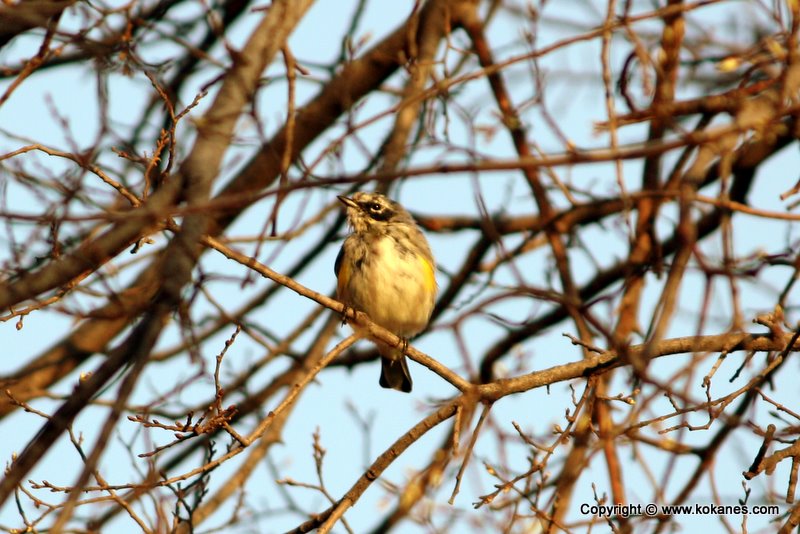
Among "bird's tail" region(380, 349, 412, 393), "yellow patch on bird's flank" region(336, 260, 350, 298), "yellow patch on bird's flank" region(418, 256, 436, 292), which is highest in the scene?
"yellow patch on bird's flank" region(418, 256, 436, 292)

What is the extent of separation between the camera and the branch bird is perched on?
8055 millimetres

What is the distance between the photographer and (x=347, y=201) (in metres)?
8.16

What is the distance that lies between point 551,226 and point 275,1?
133 inches

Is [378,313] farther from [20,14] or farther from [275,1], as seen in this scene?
[20,14]

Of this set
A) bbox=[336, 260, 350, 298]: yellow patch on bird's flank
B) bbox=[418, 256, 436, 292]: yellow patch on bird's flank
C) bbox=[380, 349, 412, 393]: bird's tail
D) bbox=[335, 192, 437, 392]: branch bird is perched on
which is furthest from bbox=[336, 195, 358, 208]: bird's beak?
bbox=[380, 349, 412, 393]: bird's tail

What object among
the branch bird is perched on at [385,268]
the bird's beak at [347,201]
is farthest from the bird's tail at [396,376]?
the bird's beak at [347,201]

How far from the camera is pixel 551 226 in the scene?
8.27 metres

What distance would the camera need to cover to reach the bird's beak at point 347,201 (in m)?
8.14

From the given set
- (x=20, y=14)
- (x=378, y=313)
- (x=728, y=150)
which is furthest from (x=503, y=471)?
(x=20, y=14)

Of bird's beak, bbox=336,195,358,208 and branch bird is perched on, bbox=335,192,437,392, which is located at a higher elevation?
bird's beak, bbox=336,195,358,208

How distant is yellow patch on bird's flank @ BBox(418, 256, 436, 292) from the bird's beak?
705 mm

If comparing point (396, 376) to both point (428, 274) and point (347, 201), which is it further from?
point (347, 201)

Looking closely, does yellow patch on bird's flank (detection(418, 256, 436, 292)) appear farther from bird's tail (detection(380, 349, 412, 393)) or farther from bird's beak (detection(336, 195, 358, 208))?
bird's tail (detection(380, 349, 412, 393))

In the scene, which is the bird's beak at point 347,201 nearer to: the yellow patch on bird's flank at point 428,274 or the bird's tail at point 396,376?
the yellow patch on bird's flank at point 428,274
